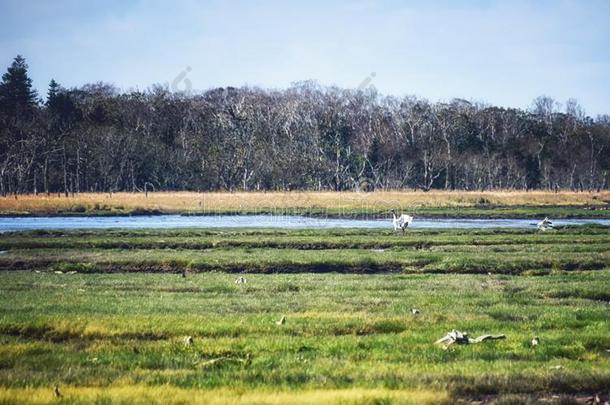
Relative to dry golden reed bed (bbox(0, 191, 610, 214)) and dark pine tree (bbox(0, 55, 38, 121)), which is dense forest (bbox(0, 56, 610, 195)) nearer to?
dark pine tree (bbox(0, 55, 38, 121))

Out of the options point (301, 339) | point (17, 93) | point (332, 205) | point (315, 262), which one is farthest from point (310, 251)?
point (17, 93)

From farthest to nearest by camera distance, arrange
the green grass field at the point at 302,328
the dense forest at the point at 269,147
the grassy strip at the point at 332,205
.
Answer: the dense forest at the point at 269,147 → the grassy strip at the point at 332,205 → the green grass field at the point at 302,328

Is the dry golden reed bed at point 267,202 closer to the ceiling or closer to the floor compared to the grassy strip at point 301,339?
closer to the ceiling

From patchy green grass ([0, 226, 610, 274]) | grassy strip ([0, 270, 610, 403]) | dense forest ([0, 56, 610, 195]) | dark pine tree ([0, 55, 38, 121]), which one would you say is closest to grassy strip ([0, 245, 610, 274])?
patchy green grass ([0, 226, 610, 274])

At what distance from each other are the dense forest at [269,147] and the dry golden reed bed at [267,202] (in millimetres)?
18052

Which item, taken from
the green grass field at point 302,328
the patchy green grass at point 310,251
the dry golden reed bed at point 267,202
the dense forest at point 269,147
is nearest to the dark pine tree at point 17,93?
the dense forest at point 269,147

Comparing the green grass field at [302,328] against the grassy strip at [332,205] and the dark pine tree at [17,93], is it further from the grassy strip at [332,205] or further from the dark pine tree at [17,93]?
the dark pine tree at [17,93]

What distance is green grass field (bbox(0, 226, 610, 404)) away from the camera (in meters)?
13.6

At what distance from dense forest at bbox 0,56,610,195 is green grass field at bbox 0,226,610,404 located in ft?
279

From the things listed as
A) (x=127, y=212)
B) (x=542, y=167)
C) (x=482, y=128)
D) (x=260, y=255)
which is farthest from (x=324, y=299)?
(x=482, y=128)

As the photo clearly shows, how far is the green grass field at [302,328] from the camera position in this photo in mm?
13617

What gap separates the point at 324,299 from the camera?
25.3 meters

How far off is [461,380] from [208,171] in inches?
4647

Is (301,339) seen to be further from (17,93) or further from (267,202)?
(17,93)
